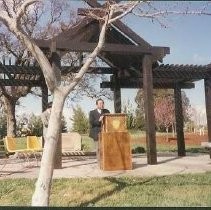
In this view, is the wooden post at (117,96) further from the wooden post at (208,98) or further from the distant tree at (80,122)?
the distant tree at (80,122)

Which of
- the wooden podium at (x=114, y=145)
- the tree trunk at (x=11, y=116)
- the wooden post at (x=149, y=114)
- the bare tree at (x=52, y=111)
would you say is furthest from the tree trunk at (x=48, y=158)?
the tree trunk at (x=11, y=116)

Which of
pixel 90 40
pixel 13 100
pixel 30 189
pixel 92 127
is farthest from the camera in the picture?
pixel 13 100

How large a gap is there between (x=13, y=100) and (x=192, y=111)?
4566cm

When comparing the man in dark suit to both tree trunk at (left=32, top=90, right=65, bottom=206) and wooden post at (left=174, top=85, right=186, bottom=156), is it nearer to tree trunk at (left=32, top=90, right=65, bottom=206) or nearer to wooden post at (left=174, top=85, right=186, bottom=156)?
tree trunk at (left=32, top=90, right=65, bottom=206)

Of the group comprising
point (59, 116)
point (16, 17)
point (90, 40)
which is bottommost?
point (59, 116)

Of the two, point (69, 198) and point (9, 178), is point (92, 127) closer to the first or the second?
point (9, 178)

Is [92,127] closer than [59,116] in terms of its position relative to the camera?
No

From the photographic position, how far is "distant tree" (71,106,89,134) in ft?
196

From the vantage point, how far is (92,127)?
43.3 feet

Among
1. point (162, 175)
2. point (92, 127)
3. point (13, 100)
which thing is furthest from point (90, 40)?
point (13, 100)

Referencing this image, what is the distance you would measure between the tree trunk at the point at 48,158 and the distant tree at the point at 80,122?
51.1 metres

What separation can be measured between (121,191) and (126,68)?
9.36 meters

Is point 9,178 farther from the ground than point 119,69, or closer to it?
closer to it

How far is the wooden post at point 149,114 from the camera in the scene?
13945mm
